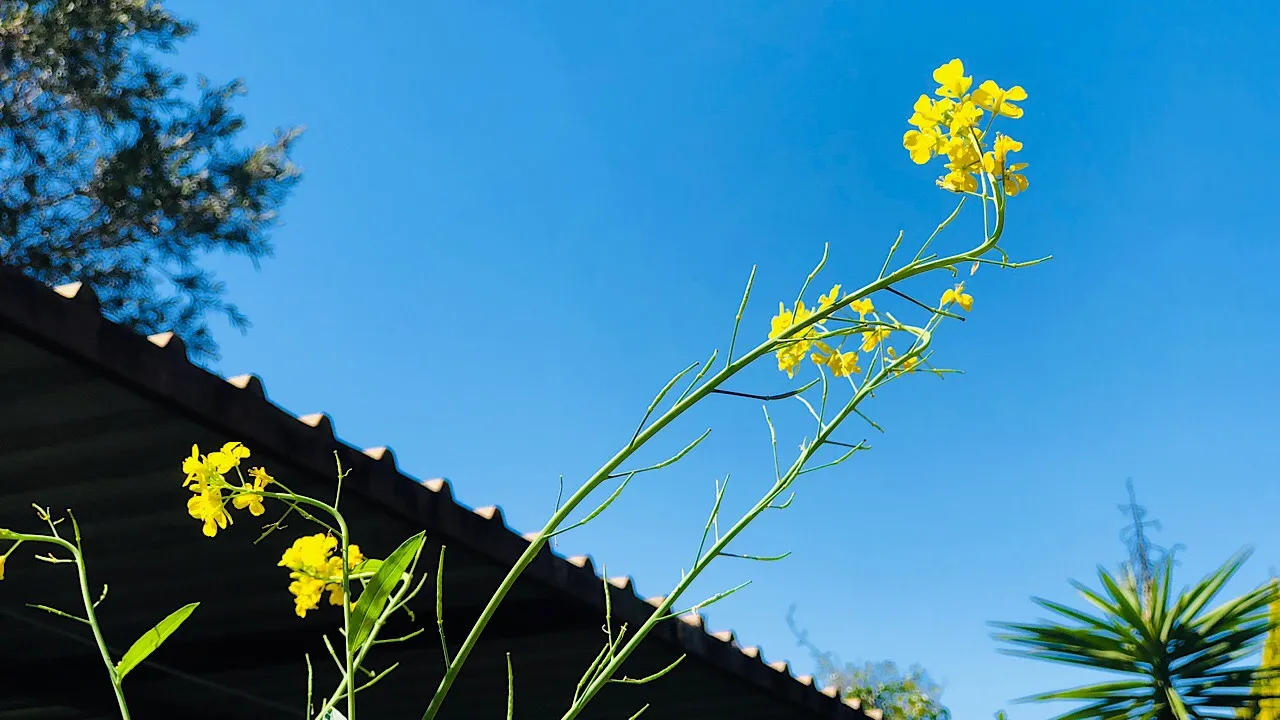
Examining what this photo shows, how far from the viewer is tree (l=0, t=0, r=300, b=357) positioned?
8.76m

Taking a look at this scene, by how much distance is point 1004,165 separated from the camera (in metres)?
0.80

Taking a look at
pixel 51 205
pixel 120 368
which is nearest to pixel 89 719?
pixel 120 368

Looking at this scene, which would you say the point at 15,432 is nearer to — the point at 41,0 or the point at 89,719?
the point at 89,719

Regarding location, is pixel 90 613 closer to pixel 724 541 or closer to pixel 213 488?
pixel 213 488

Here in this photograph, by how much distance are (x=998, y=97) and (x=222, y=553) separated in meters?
1.85

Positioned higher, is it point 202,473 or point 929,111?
point 929,111

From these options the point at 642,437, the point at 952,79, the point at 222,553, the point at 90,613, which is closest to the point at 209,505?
the point at 90,613

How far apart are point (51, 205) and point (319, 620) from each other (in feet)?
26.1

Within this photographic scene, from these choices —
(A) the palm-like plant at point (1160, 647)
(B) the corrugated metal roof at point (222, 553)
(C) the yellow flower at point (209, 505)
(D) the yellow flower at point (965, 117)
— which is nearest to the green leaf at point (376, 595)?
(C) the yellow flower at point (209, 505)

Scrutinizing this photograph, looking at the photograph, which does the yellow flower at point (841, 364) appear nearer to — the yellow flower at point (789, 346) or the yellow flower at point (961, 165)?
the yellow flower at point (789, 346)

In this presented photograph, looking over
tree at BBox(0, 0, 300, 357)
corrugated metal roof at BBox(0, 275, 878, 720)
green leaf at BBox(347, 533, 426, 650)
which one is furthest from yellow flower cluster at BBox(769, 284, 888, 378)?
tree at BBox(0, 0, 300, 357)

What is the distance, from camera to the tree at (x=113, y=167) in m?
8.76

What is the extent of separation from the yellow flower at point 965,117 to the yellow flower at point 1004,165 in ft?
0.07

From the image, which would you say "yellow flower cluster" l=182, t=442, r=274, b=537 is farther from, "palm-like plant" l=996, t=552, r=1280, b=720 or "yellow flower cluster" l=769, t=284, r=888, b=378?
"palm-like plant" l=996, t=552, r=1280, b=720
